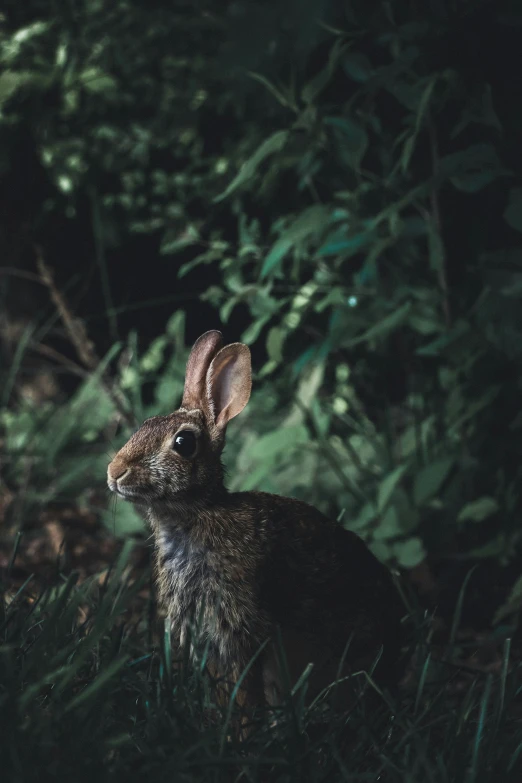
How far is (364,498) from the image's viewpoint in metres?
4.03

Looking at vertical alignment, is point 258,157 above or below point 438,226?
above

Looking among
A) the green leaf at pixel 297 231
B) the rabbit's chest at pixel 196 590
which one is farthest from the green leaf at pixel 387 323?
the rabbit's chest at pixel 196 590

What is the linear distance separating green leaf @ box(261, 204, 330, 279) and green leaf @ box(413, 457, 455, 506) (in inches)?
39.2

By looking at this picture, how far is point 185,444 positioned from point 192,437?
1.2 inches

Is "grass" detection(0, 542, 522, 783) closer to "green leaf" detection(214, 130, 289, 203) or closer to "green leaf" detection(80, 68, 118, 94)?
"green leaf" detection(214, 130, 289, 203)

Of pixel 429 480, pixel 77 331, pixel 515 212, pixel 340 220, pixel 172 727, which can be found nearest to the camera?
pixel 172 727

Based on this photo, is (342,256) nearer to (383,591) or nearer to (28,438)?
(383,591)

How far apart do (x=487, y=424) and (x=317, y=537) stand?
4.56ft

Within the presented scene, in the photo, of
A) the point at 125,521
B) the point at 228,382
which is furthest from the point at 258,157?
the point at 125,521

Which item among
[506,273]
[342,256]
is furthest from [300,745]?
[342,256]

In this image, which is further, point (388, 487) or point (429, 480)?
point (429, 480)

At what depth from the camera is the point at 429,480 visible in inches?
146

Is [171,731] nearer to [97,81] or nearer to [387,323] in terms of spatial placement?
[387,323]

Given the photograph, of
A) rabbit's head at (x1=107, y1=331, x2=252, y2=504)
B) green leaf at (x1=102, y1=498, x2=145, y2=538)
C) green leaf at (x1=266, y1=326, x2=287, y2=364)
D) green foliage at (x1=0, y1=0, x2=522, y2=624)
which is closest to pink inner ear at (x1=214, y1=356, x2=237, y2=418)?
rabbit's head at (x1=107, y1=331, x2=252, y2=504)
